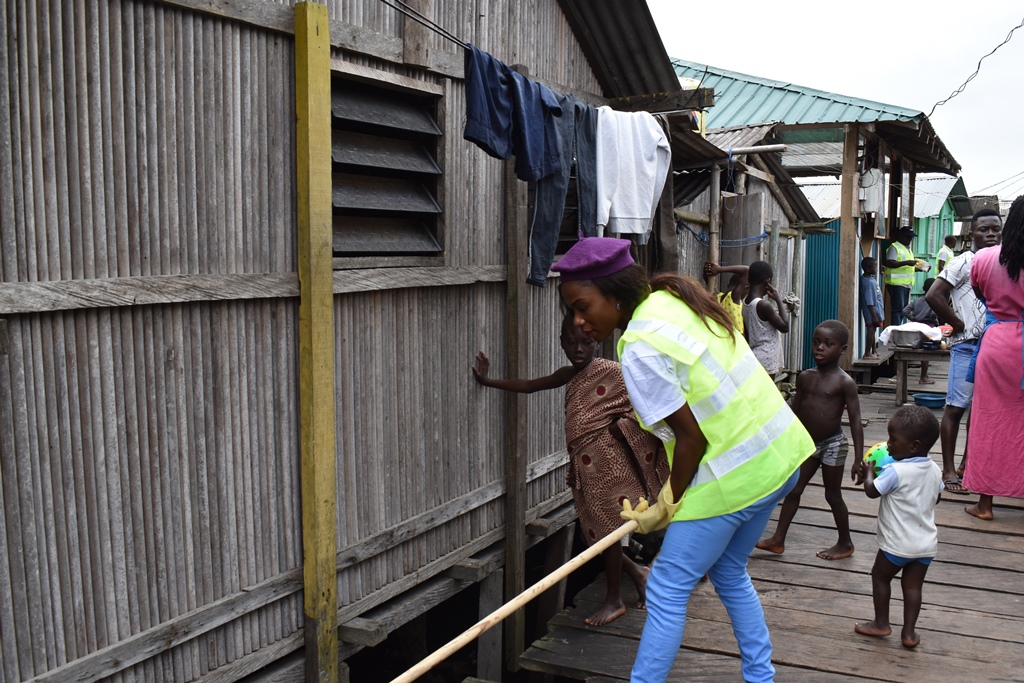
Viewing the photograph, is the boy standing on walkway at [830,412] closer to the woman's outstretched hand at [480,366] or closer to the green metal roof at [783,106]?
the woman's outstretched hand at [480,366]

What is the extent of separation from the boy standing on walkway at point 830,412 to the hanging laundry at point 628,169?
1.25 m

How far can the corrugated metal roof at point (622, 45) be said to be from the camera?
18.2 ft

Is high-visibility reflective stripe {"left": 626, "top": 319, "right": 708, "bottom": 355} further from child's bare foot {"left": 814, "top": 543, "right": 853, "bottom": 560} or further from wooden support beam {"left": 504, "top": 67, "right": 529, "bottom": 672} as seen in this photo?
child's bare foot {"left": 814, "top": 543, "right": 853, "bottom": 560}

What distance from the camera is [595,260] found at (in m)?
3.02

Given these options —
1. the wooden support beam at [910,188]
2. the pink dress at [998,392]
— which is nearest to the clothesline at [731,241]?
the pink dress at [998,392]

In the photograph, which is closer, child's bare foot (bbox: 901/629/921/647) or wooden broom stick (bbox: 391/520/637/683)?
wooden broom stick (bbox: 391/520/637/683)

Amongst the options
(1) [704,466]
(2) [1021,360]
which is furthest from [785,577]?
(1) [704,466]

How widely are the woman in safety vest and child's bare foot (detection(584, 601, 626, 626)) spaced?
58.8 inches

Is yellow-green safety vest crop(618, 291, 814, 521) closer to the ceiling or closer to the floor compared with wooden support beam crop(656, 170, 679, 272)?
closer to the floor

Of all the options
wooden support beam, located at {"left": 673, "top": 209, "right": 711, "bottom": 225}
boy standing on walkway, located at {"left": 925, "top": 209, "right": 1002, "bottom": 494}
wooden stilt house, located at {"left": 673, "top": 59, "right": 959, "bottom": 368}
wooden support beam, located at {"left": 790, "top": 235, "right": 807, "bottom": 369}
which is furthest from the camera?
wooden support beam, located at {"left": 790, "top": 235, "right": 807, "bottom": 369}

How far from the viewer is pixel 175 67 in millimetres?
2934

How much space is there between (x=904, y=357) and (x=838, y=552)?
17.2 ft

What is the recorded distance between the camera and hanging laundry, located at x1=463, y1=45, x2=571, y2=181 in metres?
3.85

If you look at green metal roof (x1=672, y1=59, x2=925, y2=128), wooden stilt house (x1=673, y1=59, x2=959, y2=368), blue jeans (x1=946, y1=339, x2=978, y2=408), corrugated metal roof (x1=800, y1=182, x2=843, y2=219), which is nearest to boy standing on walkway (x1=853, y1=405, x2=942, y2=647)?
blue jeans (x1=946, y1=339, x2=978, y2=408)
